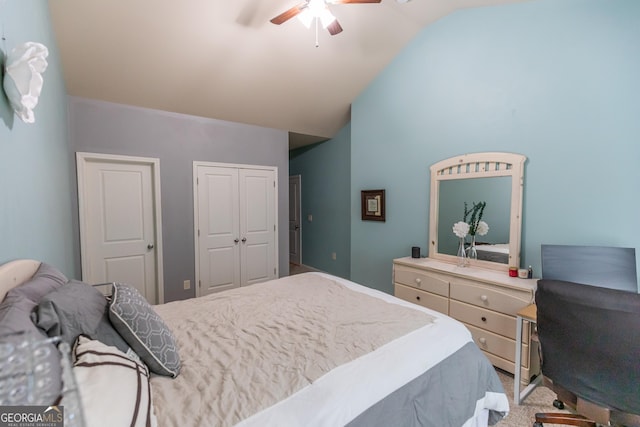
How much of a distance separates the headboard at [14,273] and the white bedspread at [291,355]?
571 millimetres

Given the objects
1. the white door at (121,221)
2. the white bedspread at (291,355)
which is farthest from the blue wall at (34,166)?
the white bedspread at (291,355)

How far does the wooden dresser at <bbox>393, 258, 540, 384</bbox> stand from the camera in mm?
1990

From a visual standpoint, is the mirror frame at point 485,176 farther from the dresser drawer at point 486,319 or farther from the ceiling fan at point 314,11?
the ceiling fan at point 314,11

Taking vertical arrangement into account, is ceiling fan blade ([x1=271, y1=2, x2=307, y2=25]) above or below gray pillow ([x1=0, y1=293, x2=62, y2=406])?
above

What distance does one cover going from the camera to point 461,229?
8.68 feet

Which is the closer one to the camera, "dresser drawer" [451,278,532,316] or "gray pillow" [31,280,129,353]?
"gray pillow" [31,280,129,353]

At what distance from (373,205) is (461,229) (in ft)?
3.87

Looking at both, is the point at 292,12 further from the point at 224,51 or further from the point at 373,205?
the point at 373,205

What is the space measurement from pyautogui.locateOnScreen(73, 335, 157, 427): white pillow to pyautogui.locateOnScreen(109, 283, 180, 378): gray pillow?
0.46ft

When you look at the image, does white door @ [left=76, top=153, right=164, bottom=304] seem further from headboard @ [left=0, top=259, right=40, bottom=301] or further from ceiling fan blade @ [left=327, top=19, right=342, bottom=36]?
ceiling fan blade @ [left=327, top=19, right=342, bottom=36]

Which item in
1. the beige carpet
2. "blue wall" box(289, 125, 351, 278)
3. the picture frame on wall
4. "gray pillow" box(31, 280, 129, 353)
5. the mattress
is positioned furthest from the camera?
"blue wall" box(289, 125, 351, 278)

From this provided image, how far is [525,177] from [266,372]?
2.51 m

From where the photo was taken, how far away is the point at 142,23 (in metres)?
2.29

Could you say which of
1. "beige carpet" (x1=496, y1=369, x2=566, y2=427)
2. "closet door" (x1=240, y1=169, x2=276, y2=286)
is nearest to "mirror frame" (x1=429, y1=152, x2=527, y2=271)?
"beige carpet" (x1=496, y1=369, x2=566, y2=427)
